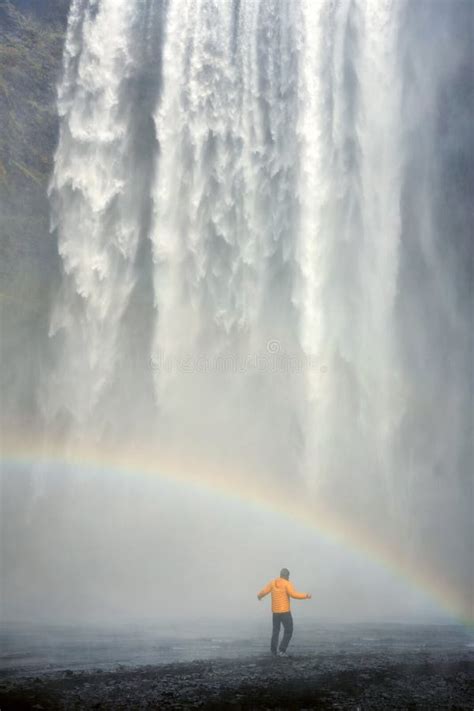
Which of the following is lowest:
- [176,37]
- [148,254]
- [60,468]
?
[60,468]

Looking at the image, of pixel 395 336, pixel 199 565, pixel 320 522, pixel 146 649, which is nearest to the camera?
pixel 146 649

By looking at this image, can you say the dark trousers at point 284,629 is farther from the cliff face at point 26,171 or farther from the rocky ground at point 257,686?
the cliff face at point 26,171

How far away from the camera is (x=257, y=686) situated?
25.0 feet

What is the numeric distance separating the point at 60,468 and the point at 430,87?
1886 cm

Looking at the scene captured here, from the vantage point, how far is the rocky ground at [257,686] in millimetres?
6852

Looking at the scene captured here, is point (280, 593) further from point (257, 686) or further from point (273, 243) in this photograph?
point (273, 243)

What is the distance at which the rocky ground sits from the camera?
6.85m

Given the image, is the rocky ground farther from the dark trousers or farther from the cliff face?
the cliff face

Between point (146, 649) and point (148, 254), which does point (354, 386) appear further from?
point (146, 649)

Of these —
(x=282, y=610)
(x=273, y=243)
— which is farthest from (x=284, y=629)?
(x=273, y=243)

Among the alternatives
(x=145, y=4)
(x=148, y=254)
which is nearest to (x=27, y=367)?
(x=148, y=254)

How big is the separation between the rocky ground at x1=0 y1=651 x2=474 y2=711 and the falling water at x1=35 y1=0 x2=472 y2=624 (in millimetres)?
13859

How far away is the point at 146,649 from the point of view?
10219 mm

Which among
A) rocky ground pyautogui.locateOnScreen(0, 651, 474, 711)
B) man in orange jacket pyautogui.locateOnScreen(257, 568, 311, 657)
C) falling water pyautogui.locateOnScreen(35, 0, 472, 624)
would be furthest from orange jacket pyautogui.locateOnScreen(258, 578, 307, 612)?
falling water pyautogui.locateOnScreen(35, 0, 472, 624)
